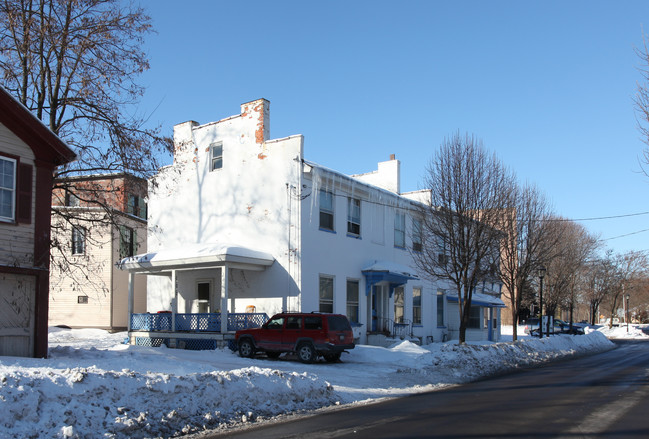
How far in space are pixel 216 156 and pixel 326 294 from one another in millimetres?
7751

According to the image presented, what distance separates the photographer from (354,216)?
2617cm

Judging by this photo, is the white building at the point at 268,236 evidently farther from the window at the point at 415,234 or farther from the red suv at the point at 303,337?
the red suv at the point at 303,337

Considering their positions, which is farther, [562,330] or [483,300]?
[562,330]

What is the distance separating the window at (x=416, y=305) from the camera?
99.1 ft

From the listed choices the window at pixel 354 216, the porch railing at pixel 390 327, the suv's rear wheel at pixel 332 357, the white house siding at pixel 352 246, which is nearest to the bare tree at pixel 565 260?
the white house siding at pixel 352 246

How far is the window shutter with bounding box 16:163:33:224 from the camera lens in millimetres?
14812

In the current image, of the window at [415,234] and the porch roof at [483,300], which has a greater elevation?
the window at [415,234]

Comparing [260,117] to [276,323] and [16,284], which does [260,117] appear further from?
[16,284]

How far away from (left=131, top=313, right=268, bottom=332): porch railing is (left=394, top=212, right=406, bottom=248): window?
9.59 meters

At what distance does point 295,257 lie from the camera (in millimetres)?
22750

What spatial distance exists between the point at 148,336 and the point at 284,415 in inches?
586

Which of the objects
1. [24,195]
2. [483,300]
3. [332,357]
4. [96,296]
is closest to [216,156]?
[332,357]

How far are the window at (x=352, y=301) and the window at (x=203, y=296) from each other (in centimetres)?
614

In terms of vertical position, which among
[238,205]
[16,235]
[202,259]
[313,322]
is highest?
[238,205]
